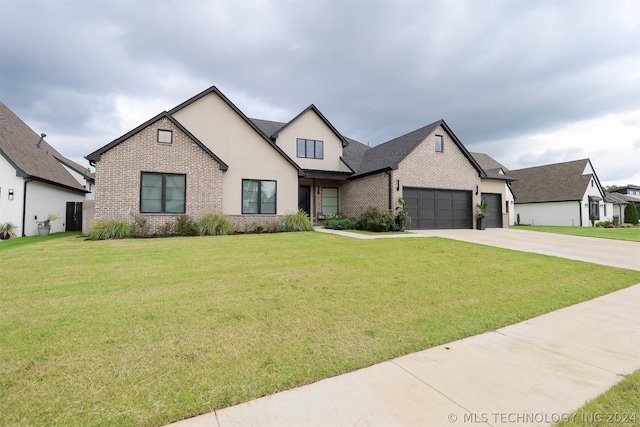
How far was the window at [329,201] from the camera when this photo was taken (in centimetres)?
1984

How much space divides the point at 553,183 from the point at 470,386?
36903 mm

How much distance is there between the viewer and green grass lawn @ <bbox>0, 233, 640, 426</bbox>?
224 centimetres

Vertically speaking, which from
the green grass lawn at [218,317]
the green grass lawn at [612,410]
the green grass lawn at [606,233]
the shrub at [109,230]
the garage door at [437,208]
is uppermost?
the garage door at [437,208]

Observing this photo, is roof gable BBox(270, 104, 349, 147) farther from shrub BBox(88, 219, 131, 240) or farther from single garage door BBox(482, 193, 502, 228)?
single garage door BBox(482, 193, 502, 228)

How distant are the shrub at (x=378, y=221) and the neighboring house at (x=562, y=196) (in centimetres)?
2421

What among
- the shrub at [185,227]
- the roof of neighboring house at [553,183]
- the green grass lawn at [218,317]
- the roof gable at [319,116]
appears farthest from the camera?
the roof of neighboring house at [553,183]

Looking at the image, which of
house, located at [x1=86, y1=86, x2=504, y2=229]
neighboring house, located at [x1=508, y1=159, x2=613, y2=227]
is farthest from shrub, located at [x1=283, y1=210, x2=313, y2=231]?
neighboring house, located at [x1=508, y1=159, x2=613, y2=227]

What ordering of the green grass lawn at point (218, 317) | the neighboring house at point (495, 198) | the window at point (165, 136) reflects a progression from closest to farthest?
1. the green grass lawn at point (218, 317)
2. the window at point (165, 136)
3. the neighboring house at point (495, 198)

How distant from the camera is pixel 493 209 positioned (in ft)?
68.7

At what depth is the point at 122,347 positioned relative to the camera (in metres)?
2.90

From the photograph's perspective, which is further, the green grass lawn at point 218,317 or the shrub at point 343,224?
the shrub at point 343,224

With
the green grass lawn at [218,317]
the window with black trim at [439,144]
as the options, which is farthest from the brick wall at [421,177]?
the green grass lawn at [218,317]

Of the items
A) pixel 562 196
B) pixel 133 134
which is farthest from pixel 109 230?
pixel 562 196

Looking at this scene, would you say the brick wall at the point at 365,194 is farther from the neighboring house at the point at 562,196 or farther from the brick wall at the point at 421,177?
the neighboring house at the point at 562,196
